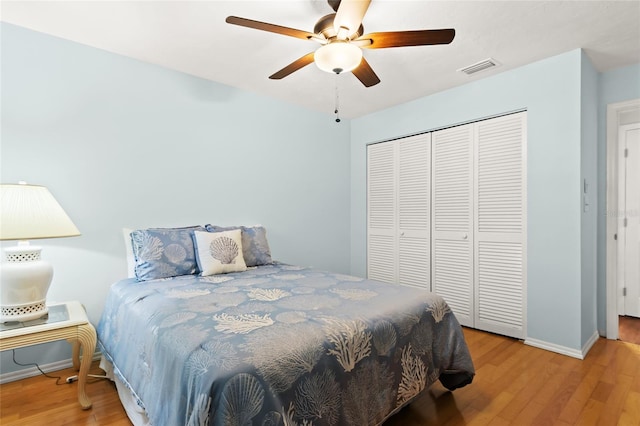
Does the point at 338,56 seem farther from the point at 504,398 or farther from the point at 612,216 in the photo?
the point at 612,216

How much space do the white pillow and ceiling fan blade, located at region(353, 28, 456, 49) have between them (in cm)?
216

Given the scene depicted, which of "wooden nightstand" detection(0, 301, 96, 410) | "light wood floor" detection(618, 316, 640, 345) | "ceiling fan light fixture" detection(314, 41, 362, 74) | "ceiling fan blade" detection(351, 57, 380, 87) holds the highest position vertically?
"ceiling fan blade" detection(351, 57, 380, 87)

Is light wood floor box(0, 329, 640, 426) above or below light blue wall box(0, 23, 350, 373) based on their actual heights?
below

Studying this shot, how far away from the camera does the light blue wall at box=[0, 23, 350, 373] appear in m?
2.32

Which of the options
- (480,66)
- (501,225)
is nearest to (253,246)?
(501,225)

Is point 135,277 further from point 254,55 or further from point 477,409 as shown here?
point 477,409

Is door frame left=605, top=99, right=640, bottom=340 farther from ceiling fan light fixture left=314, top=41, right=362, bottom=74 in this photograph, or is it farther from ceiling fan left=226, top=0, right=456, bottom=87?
ceiling fan light fixture left=314, top=41, right=362, bottom=74

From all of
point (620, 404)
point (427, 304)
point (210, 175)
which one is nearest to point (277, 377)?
point (427, 304)

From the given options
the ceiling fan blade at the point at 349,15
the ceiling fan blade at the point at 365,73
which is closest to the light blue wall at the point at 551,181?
the ceiling fan blade at the point at 365,73

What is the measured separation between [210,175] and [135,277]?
3.80ft

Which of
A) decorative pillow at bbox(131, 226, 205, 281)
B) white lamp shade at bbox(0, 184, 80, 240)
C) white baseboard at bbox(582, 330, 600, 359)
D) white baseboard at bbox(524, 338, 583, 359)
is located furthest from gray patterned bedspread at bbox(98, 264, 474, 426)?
white baseboard at bbox(582, 330, 600, 359)

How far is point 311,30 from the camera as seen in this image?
226 centimetres

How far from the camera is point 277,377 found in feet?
3.87

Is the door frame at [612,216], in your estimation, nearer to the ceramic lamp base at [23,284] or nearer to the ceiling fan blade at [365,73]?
the ceiling fan blade at [365,73]
